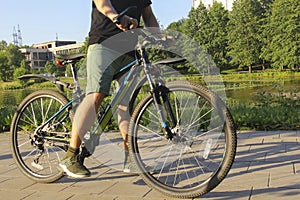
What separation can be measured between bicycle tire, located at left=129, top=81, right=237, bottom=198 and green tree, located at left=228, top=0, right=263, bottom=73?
50.2 meters

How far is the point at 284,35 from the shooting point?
47.0 m

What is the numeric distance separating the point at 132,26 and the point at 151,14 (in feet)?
2.56

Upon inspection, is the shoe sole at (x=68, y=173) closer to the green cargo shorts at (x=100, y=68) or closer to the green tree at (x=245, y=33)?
the green cargo shorts at (x=100, y=68)

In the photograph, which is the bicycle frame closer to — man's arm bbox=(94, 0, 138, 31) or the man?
the man

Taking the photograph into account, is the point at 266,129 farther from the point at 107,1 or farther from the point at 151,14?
the point at 107,1

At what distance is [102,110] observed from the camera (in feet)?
10.9

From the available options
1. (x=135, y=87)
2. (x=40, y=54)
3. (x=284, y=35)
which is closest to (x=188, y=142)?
(x=135, y=87)

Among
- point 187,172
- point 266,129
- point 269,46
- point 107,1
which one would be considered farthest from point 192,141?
point 269,46

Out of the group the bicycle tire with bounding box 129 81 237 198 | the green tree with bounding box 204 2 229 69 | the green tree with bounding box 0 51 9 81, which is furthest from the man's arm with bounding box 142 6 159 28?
the green tree with bounding box 0 51 9 81

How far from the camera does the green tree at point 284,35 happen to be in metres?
45.4

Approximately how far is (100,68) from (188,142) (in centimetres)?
86

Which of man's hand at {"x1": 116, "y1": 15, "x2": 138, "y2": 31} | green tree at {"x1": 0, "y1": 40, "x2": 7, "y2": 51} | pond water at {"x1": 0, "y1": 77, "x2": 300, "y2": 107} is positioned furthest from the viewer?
green tree at {"x1": 0, "y1": 40, "x2": 7, "y2": 51}

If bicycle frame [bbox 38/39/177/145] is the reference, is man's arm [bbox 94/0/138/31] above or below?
above

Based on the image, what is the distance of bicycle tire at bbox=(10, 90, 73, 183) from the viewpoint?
11.4ft
